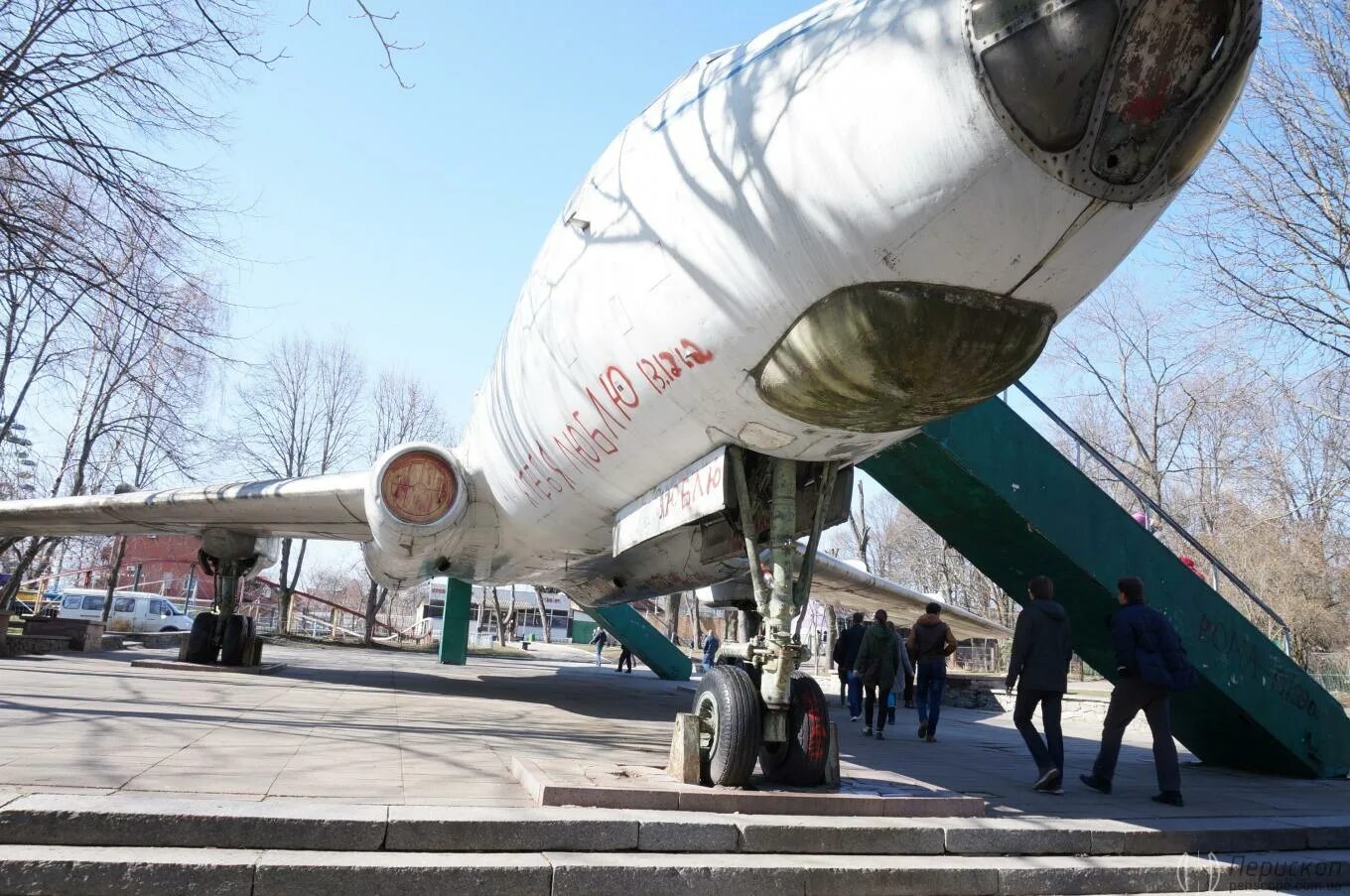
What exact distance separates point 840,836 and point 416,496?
4.58m

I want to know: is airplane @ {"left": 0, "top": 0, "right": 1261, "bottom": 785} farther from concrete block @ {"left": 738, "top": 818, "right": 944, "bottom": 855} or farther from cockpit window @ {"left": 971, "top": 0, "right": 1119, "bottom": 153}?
concrete block @ {"left": 738, "top": 818, "right": 944, "bottom": 855}

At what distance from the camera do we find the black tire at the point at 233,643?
37.7ft

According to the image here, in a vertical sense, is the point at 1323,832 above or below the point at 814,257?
below

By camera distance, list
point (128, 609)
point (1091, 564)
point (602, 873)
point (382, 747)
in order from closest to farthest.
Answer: point (602, 873) → point (382, 747) → point (1091, 564) → point (128, 609)

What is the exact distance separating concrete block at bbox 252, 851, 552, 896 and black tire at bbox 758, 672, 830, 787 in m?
1.58

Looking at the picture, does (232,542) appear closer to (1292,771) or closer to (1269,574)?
(1292,771)

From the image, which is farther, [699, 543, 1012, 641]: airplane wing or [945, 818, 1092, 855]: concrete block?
[699, 543, 1012, 641]: airplane wing

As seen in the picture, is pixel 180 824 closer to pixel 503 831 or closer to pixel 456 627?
pixel 503 831

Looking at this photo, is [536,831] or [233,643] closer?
[536,831]

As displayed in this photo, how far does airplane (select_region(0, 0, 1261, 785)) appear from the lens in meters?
2.82

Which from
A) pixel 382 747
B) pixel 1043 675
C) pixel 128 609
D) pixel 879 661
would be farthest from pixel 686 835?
pixel 128 609

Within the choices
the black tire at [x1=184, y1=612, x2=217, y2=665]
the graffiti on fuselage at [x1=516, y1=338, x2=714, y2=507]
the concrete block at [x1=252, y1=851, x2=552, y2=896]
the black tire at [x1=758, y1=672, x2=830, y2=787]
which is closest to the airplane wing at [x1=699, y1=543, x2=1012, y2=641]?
the graffiti on fuselage at [x1=516, y1=338, x2=714, y2=507]

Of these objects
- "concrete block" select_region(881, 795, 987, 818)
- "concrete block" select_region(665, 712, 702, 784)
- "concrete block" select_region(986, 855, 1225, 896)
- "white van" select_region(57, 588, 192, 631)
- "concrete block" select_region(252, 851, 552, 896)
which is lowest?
"concrete block" select_region(986, 855, 1225, 896)

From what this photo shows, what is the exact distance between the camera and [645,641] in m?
17.0
